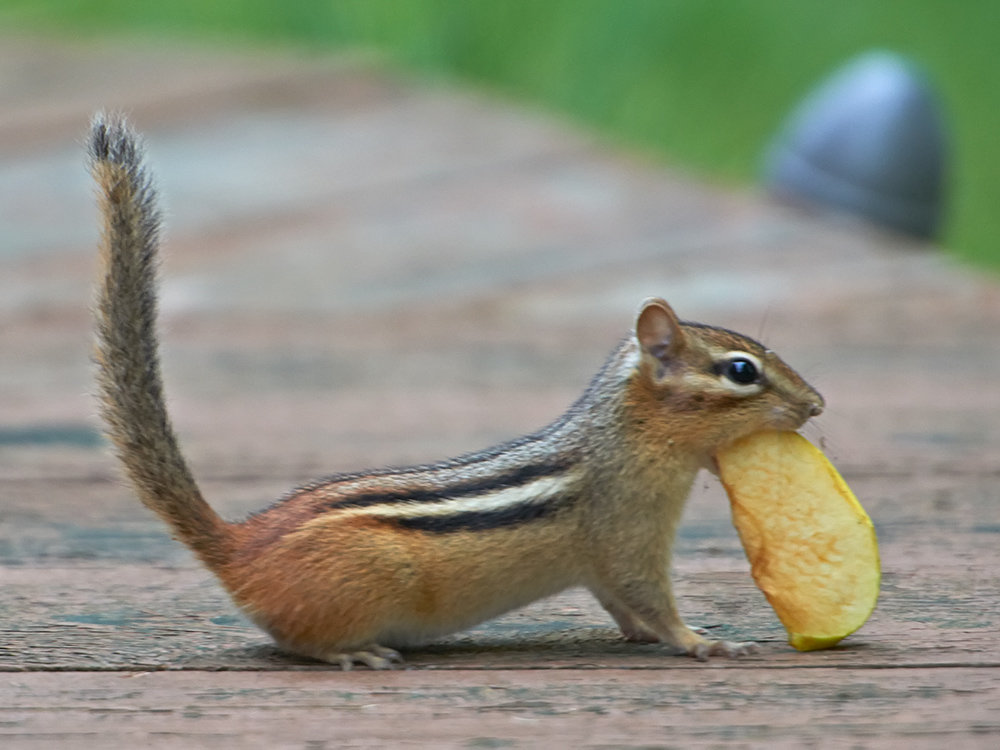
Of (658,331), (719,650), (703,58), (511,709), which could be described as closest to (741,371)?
(658,331)

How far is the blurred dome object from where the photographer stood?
5.00 m

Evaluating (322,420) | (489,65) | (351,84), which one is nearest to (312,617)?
(322,420)

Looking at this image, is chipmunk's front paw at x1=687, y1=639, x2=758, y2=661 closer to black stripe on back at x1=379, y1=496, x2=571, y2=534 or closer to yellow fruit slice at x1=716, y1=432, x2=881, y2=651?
yellow fruit slice at x1=716, y1=432, x2=881, y2=651

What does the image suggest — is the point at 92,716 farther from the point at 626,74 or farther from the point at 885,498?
the point at 626,74

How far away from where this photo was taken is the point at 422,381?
3.57m

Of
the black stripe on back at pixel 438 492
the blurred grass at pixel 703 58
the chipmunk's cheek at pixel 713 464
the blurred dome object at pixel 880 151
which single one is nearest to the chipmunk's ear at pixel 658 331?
the chipmunk's cheek at pixel 713 464

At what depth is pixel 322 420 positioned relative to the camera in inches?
126

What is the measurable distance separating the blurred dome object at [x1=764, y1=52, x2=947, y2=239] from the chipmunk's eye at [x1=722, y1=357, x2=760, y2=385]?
11.0 ft

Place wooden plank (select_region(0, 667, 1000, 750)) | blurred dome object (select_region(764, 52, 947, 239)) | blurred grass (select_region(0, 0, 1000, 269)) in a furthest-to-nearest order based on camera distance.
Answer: blurred grass (select_region(0, 0, 1000, 269)) < blurred dome object (select_region(764, 52, 947, 239)) < wooden plank (select_region(0, 667, 1000, 750))

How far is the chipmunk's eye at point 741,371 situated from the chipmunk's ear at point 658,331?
2.5 inches

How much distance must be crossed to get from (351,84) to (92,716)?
513cm

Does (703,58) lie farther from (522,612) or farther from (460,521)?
(460,521)

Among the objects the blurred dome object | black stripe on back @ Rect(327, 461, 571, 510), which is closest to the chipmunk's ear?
black stripe on back @ Rect(327, 461, 571, 510)

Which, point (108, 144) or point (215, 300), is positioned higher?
point (215, 300)
